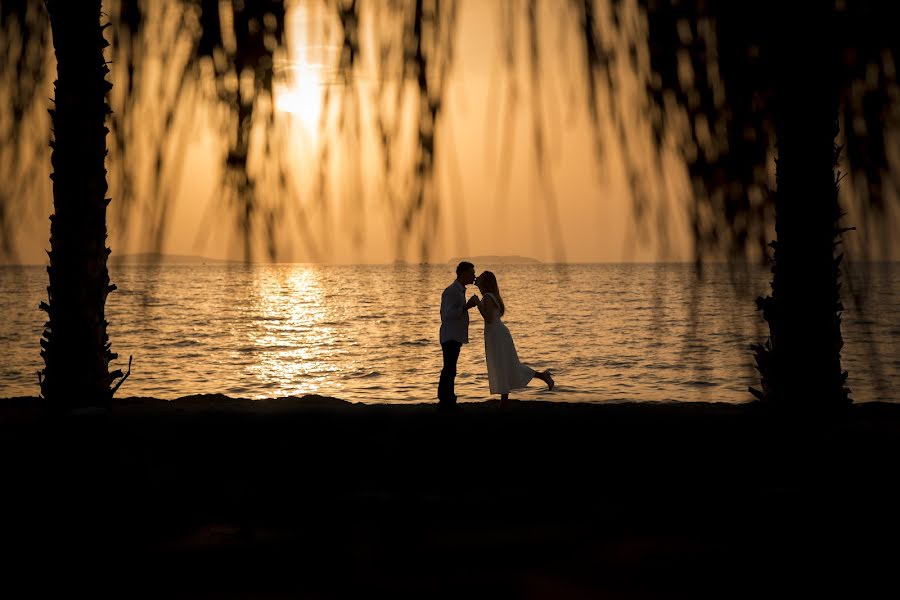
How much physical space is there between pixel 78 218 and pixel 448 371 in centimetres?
467

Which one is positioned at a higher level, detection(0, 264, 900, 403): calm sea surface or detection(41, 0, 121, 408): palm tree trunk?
detection(41, 0, 121, 408): palm tree trunk

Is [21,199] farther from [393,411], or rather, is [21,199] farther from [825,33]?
[393,411]

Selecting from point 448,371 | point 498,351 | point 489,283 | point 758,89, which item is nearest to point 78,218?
point 489,283

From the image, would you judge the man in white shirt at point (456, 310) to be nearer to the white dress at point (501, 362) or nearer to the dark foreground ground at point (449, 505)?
the white dress at point (501, 362)

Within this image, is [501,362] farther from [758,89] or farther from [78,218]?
[758,89]

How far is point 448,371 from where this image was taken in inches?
433

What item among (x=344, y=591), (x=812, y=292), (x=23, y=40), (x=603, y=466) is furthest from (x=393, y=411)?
(x=23, y=40)

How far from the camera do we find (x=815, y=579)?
3713 mm

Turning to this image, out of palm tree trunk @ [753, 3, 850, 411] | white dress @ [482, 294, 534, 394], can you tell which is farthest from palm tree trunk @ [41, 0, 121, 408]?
palm tree trunk @ [753, 3, 850, 411]

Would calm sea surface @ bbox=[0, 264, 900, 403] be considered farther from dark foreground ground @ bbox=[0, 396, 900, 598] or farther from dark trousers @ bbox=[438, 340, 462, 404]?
dark trousers @ bbox=[438, 340, 462, 404]

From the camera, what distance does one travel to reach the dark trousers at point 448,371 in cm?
1067

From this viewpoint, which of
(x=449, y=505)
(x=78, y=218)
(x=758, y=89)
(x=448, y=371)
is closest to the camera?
(x=758, y=89)

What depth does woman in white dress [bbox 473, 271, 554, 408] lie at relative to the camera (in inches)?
414

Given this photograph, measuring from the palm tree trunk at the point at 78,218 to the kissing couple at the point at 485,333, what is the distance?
373 cm
